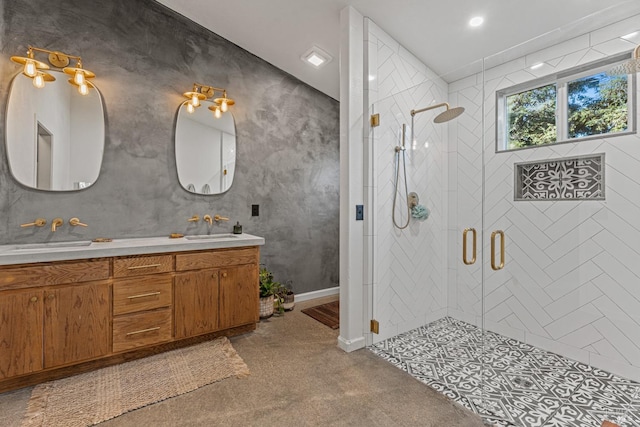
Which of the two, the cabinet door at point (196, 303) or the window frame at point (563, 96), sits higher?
the window frame at point (563, 96)

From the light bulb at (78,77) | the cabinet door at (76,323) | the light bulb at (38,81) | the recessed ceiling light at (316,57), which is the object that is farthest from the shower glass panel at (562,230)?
the light bulb at (38,81)

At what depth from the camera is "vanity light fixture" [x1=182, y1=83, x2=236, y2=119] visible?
2.89 meters

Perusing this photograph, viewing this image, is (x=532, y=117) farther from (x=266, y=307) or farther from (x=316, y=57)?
(x=266, y=307)

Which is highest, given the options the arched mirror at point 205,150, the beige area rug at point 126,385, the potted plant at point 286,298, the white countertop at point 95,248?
the arched mirror at point 205,150

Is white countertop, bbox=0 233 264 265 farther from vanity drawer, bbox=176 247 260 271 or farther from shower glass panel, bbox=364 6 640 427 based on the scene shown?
shower glass panel, bbox=364 6 640 427

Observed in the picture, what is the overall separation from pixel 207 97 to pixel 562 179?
329 centimetres

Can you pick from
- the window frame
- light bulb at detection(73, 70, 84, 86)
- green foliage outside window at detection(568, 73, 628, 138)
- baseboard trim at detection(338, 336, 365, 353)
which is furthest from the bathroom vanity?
green foliage outside window at detection(568, 73, 628, 138)

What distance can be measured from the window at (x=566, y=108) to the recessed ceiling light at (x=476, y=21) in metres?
0.57

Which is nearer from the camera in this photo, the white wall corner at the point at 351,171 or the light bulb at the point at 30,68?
the light bulb at the point at 30,68

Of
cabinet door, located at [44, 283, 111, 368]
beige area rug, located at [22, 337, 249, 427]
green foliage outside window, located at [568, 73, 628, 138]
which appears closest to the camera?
beige area rug, located at [22, 337, 249, 427]

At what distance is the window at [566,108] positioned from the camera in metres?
2.03

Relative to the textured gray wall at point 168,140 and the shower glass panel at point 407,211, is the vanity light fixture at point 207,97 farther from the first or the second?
the shower glass panel at point 407,211

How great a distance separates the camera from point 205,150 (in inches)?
119

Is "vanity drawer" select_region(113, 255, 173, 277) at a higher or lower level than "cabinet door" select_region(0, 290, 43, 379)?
higher
